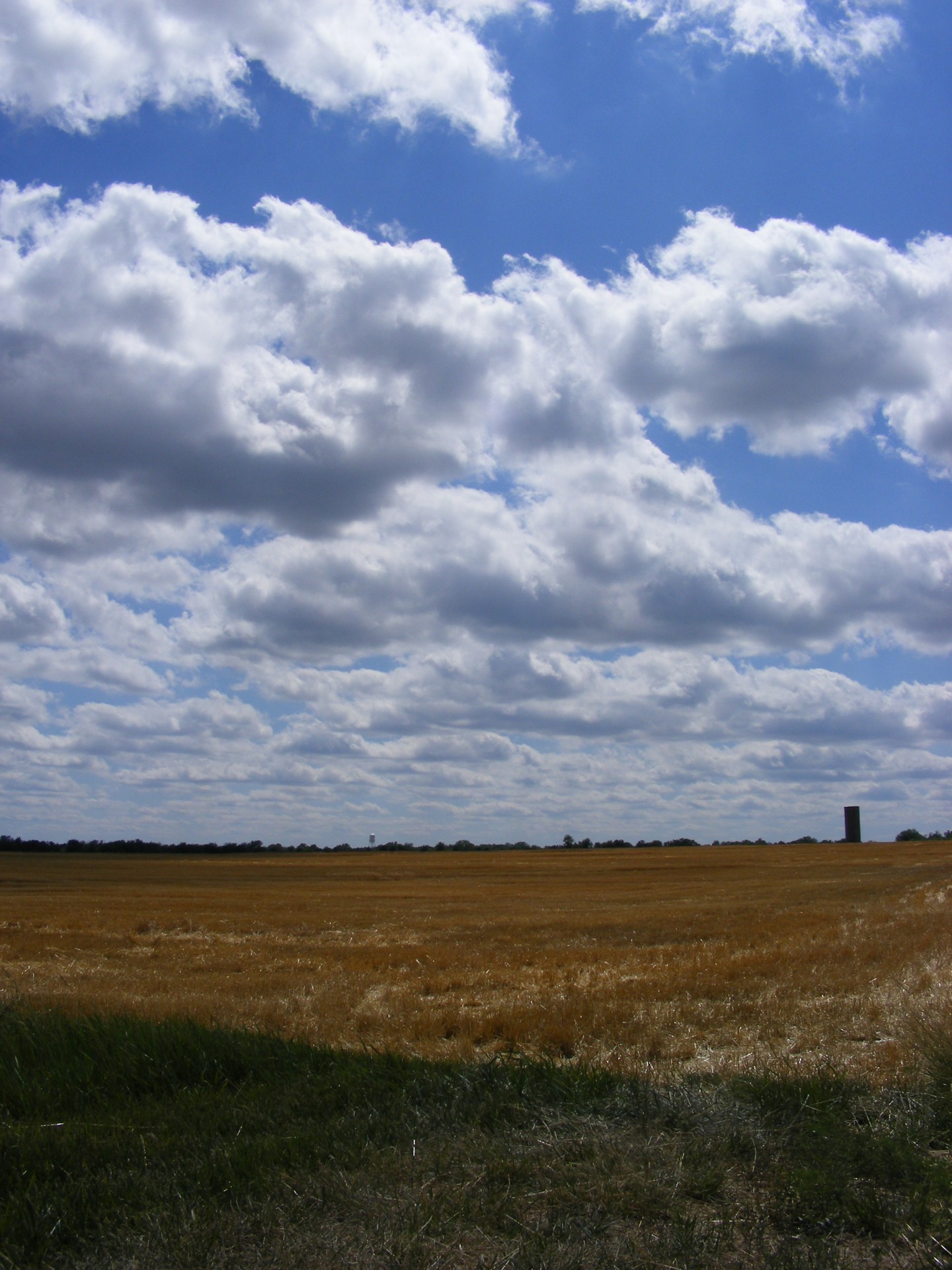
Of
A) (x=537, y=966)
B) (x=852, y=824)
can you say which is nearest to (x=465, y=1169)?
(x=537, y=966)

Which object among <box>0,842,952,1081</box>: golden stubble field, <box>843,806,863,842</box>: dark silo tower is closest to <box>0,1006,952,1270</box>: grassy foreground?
<box>0,842,952,1081</box>: golden stubble field

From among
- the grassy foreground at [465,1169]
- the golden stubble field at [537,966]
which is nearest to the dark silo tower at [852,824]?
Answer: the golden stubble field at [537,966]

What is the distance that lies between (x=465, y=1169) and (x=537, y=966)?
657 inches

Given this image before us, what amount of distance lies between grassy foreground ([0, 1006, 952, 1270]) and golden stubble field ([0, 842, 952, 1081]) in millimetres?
1919

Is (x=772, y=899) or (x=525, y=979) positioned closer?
(x=525, y=979)

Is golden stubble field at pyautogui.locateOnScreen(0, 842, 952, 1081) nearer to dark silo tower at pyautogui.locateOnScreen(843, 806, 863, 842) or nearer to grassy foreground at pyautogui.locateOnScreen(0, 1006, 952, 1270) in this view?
grassy foreground at pyautogui.locateOnScreen(0, 1006, 952, 1270)

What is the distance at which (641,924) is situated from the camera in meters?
31.7

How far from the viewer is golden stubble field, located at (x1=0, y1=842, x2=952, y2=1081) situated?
1248cm

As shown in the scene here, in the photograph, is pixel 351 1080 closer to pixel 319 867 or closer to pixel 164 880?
pixel 164 880

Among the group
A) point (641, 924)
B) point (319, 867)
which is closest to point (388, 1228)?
point (641, 924)

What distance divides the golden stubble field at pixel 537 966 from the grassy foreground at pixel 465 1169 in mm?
1919

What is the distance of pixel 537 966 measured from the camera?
22000 mm

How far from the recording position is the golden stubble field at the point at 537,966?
12.5 metres

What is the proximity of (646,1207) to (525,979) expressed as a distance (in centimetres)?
1465
